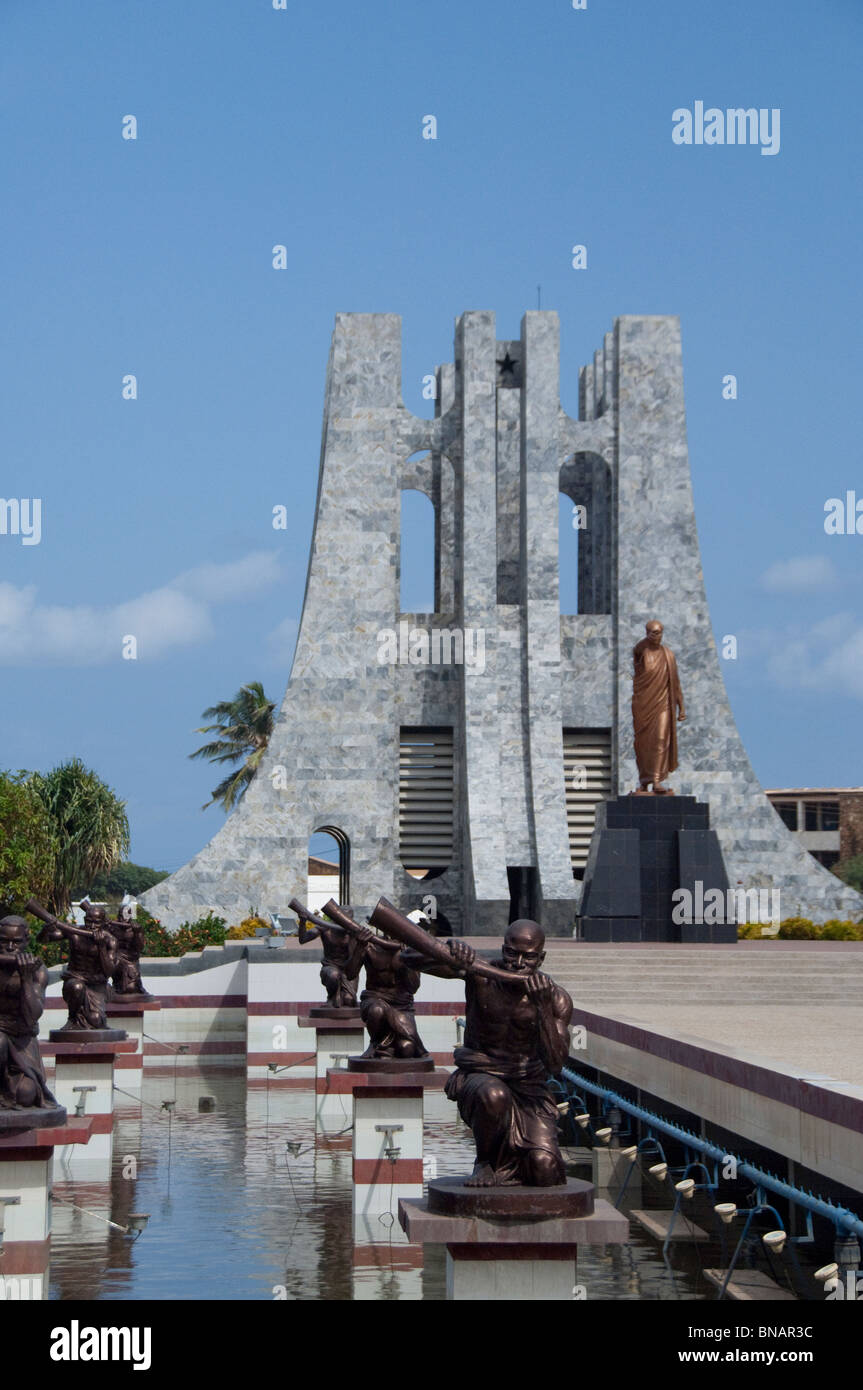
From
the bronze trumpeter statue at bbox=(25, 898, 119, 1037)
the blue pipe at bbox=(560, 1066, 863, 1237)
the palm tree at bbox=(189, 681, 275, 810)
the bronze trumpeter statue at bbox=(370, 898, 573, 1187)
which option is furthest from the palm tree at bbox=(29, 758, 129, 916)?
the bronze trumpeter statue at bbox=(370, 898, 573, 1187)

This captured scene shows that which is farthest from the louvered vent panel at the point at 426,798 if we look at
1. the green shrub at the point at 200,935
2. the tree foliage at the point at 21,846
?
the tree foliage at the point at 21,846

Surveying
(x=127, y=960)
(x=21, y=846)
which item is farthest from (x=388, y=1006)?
(x=21, y=846)

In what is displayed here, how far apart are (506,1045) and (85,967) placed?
8760 mm

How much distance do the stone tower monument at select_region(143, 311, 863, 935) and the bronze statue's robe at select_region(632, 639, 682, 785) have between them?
904 cm

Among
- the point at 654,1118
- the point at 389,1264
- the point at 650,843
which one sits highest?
the point at 650,843

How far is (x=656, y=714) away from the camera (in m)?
25.5

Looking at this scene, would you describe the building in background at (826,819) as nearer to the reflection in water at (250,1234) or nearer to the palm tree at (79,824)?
the palm tree at (79,824)

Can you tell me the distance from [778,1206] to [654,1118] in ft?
4.01

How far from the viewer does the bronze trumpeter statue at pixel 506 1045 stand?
7223 millimetres

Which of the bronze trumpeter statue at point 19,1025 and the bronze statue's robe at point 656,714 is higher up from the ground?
the bronze statue's robe at point 656,714

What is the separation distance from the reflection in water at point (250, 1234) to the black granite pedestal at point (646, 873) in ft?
29.3
